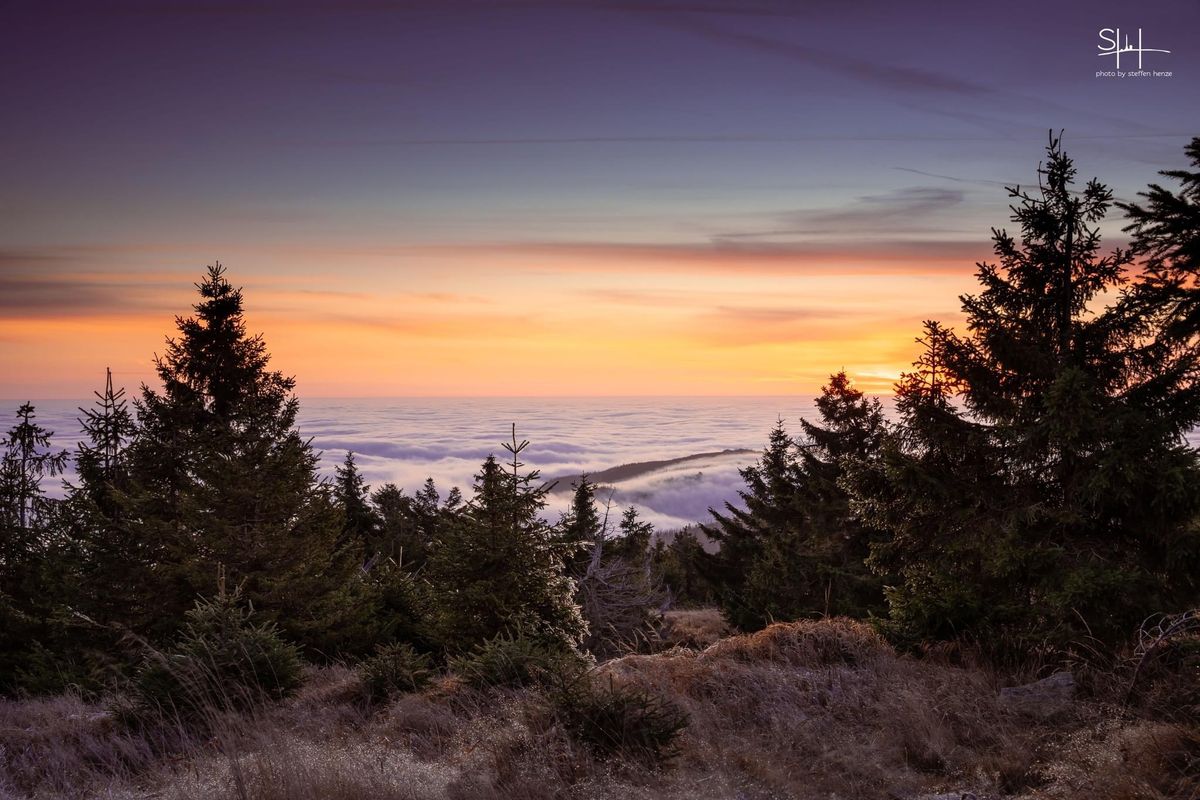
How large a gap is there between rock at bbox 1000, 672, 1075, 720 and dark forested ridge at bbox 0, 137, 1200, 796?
0.73 m

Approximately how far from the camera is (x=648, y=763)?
498cm

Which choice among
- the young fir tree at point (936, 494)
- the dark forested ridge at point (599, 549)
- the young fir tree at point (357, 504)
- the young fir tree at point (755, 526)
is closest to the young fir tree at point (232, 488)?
the dark forested ridge at point (599, 549)

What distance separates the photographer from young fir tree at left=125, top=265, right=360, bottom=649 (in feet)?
46.3

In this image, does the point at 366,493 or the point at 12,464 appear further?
the point at 366,493

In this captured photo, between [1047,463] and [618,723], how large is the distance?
27.6 ft

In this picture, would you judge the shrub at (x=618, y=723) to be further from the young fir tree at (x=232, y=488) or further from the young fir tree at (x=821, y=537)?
the young fir tree at (x=821, y=537)

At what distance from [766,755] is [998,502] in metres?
6.99

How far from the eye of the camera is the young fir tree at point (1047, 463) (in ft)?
29.9

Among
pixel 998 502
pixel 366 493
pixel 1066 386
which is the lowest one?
pixel 366 493

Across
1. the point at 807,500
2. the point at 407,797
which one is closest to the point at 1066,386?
the point at 407,797

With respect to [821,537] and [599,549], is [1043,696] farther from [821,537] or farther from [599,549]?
[821,537]

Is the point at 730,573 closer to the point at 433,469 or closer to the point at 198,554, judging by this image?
the point at 198,554

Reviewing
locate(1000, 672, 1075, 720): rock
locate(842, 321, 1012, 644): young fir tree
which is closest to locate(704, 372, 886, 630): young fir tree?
locate(842, 321, 1012, 644): young fir tree

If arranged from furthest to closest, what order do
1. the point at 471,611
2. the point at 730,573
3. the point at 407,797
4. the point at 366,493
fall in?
the point at 366,493 → the point at 730,573 → the point at 471,611 → the point at 407,797
